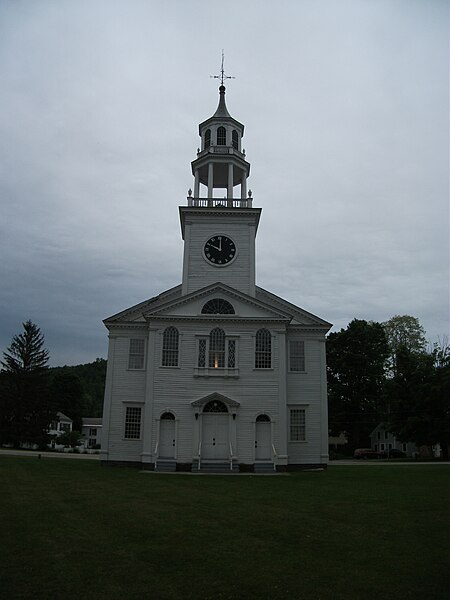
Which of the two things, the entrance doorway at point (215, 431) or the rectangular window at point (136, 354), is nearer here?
the entrance doorway at point (215, 431)

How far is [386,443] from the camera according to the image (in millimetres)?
65875

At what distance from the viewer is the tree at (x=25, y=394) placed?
169 feet

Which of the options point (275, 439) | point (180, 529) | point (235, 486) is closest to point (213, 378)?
point (275, 439)

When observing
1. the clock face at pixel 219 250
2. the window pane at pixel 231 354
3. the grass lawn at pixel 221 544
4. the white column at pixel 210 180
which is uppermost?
the white column at pixel 210 180

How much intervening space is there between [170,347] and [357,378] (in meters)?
30.5

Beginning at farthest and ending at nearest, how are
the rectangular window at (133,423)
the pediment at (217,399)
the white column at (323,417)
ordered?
the white column at (323,417)
the rectangular window at (133,423)
the pediment at (217,399)

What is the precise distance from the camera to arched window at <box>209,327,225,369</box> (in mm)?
30297

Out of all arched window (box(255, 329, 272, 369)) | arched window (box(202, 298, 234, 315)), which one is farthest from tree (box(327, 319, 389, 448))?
arched window (box(202, 298, 234, 315))

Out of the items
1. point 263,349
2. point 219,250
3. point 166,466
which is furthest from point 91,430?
point 263,349

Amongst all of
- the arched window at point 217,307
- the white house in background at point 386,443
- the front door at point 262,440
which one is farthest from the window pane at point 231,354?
the white house in background at point 386,443

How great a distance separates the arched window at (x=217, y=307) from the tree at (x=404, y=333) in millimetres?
32334

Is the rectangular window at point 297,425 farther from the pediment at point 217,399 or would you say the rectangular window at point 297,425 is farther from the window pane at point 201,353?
the window pane at point 201,353

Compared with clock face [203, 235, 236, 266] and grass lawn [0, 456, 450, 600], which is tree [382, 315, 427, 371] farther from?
grass lawn [0, 456, 450, 600]

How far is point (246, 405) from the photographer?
97.8 feet
